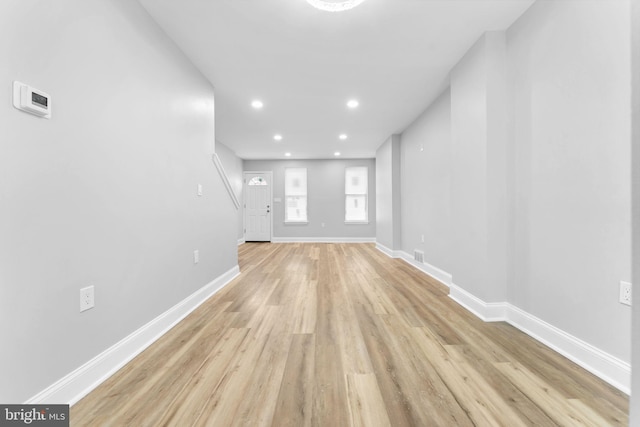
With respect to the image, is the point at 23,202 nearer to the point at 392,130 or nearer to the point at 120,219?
the point at 120,219

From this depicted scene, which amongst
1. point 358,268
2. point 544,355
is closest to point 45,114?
point 544,355

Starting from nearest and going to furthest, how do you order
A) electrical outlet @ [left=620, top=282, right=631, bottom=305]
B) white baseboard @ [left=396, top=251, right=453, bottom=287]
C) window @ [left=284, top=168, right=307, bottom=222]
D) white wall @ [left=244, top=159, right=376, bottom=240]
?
electrical outlet @ [left=620, top=282, right=631, bottom=305] < white baseboard @ [left=396, top=251, right=453, bottom=287] < white wall @ [left=244, top=159, right=376, bottom=240] < window @ [left=284, top=168, right=307, bottom=222]

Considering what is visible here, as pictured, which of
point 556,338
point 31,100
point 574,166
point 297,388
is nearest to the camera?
point 31,100

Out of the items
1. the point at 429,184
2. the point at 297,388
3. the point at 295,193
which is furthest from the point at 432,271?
the point at 295,193

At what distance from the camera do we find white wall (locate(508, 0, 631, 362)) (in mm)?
1342

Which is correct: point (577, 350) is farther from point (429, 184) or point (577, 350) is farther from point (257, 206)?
point (257, 206)

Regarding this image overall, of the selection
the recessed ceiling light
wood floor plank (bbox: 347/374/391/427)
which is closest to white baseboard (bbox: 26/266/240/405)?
wood floor plank (bbox: 347/374/391/427)

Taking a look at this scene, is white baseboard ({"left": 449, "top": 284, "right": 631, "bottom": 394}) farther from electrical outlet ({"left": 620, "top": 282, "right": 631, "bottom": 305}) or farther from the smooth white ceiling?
the smooth white ceiling

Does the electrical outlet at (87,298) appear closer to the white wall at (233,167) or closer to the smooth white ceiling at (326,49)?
the smooth white ceiling at (326,49)

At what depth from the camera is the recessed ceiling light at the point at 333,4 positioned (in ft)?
5.72

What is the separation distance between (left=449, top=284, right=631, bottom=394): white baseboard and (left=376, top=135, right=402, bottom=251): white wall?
273 centimetres

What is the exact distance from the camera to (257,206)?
7648 mm

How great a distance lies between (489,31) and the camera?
7.02ft

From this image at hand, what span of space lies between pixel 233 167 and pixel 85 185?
5690 mm
